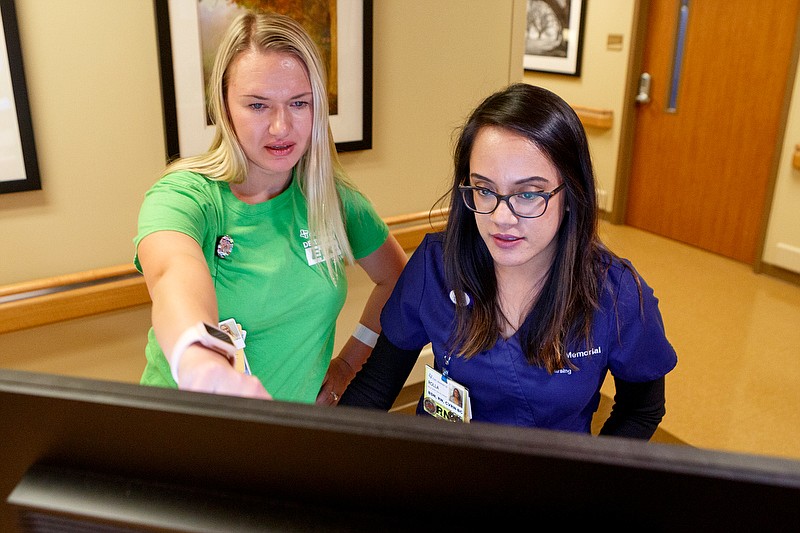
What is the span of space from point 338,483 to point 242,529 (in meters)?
0.08

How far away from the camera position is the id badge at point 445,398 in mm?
1471

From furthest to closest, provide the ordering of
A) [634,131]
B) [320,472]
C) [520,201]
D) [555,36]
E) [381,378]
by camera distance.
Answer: [555,36] < [634,131] < [381,378] < [520,201] < [320,472]

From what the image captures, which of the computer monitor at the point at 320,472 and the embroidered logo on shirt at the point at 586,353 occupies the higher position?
the computer monitor at the point at 320,472

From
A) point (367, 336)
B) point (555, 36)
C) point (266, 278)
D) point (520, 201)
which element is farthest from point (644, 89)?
point (266, 278)

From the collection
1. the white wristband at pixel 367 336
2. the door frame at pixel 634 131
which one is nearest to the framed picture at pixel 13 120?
the white wristband at pixel 367 336

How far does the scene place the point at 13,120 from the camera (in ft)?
6.65

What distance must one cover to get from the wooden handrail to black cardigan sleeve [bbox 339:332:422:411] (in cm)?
62

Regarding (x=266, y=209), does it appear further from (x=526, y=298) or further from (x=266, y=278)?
(x=526, y=298)

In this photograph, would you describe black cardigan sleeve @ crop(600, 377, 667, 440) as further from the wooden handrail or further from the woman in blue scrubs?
the wooden handrail

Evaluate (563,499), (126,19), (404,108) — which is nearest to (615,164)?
(404,108)

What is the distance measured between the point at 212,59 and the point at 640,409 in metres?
1.74

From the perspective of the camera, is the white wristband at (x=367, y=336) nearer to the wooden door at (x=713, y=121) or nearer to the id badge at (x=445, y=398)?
the id badge at (x=445, y=398)

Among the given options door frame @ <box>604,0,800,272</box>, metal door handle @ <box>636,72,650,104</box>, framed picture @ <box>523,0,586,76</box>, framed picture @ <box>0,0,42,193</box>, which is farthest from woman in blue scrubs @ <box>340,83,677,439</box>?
framed picture @ <box>523,0,586,76</box>

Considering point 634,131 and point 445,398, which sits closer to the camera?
point 445,398
